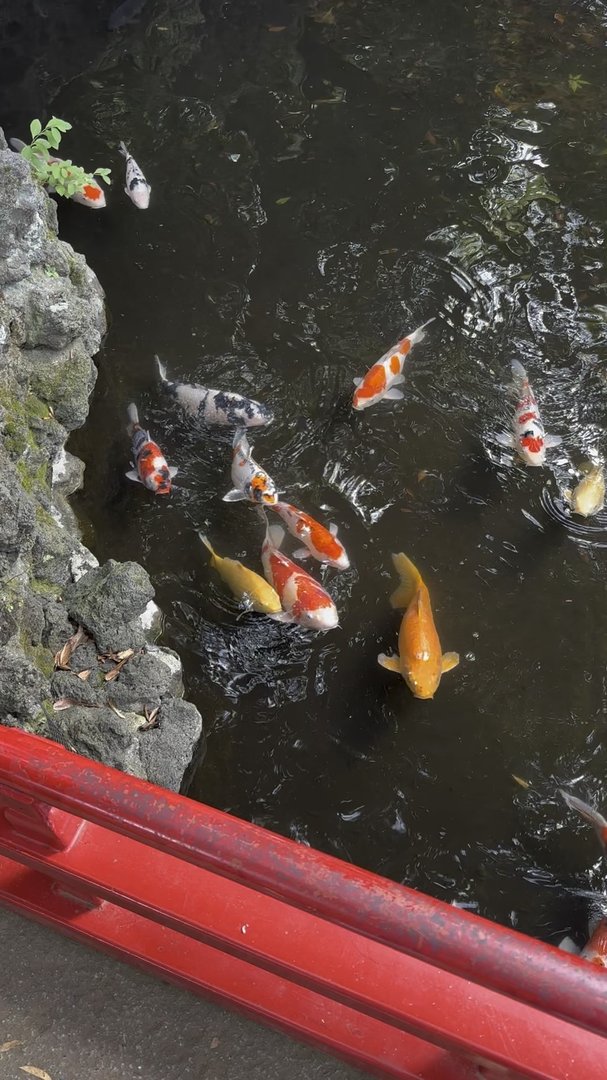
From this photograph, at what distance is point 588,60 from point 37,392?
6.32 metres

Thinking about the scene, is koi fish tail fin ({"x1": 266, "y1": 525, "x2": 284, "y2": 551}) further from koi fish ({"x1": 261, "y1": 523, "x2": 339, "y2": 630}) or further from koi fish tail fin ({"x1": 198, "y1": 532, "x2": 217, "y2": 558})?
koi fish tail fin ({"x1": 198, "y1": 532, "x2": 217, "y2": 558})

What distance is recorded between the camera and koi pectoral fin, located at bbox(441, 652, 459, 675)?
5.01 metres

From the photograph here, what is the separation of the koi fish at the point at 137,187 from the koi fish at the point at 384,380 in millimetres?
2635

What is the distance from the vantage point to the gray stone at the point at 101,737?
14.3ft

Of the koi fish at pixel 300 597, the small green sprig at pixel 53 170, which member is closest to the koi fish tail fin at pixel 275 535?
the koi fish at pixel 300 597

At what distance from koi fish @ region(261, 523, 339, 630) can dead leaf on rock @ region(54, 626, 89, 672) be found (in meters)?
1.07

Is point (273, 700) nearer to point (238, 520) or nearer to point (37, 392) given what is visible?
point (238, 520)

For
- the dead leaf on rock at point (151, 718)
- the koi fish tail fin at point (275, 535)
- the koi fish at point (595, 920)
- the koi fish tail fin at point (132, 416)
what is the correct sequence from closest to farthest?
the koi fish at point (595, 920) < the dead leaf on rock at point (151, 718) < the koi fish tail fin at point (275, 535) < the koi fish tail fin at point (132, 416)

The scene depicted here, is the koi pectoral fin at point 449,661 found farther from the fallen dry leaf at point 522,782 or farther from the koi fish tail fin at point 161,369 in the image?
the koi fish tail fin at point 161,369

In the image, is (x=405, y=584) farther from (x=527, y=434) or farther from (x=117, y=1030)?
(x=117, y=1030)

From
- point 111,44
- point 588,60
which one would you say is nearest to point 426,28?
point 588,60

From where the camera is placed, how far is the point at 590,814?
4.52 m

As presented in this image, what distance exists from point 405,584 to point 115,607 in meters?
1.65

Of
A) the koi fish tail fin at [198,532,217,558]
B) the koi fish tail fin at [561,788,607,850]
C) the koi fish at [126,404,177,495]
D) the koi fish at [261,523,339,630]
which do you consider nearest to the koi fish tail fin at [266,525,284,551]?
the koi fish at [261,523,339,630]
